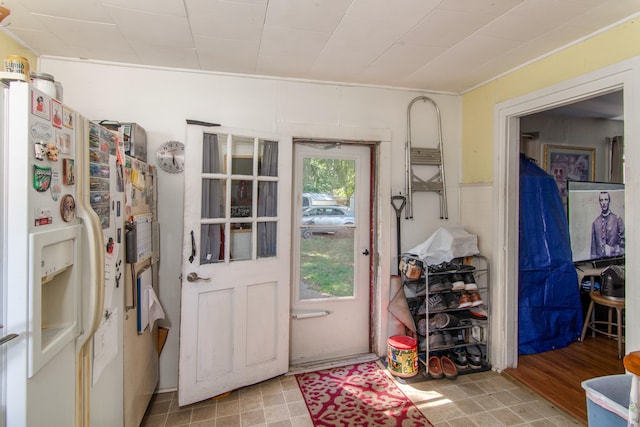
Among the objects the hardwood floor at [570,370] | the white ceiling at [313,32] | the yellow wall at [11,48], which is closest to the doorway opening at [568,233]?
the hardwood floor at [570,370]

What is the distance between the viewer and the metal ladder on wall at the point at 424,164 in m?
3.01

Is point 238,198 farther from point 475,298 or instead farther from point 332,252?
point 475,298

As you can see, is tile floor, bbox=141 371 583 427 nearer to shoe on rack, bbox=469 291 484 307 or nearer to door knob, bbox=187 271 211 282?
shoe on rack, bbox=469 291 484 307

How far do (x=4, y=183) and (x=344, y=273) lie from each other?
2.49 metres

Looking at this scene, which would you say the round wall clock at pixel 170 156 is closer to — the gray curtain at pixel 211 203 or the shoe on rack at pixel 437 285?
the gray curtain at pixel 211 203

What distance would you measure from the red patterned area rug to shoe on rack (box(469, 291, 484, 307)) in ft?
3.01

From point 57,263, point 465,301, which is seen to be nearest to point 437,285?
point 465,301

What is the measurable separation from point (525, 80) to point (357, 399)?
2.63 metres

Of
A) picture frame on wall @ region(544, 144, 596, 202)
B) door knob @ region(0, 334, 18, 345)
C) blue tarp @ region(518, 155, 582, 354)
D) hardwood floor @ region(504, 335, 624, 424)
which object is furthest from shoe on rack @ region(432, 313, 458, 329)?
door knob @ region(0, 334, 18, 345)

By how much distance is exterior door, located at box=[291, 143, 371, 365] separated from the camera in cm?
296

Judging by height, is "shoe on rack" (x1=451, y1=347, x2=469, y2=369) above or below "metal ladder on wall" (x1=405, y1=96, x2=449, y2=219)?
below

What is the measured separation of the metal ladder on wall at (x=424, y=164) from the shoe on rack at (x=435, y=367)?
3.97ft

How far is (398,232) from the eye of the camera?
3.01 meters

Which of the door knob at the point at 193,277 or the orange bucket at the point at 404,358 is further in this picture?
the orange bucket at the point at 404,358
